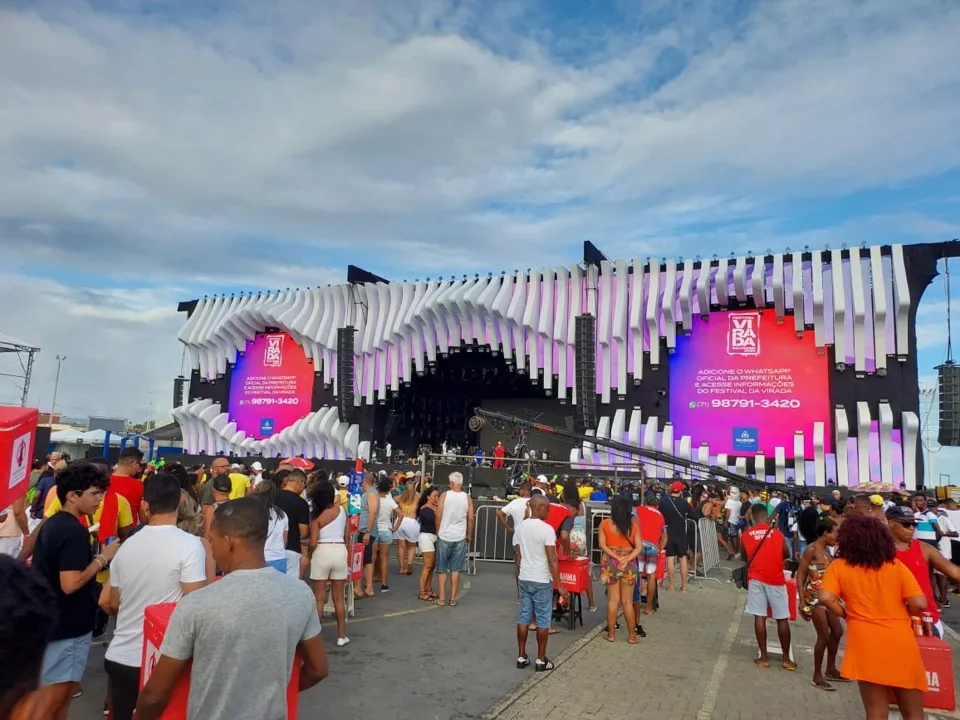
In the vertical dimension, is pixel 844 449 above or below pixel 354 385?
below

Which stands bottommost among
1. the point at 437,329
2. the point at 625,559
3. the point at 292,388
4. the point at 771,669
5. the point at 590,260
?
the point at 771,669

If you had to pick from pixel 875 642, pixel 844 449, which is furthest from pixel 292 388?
pixel 875 642

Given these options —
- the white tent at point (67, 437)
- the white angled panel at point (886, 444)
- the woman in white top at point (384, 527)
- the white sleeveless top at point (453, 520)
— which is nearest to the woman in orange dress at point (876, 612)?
the white sleeveless top at point (453, 520)

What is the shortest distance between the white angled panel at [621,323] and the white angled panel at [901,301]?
7.78 meters

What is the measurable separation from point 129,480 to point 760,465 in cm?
1866

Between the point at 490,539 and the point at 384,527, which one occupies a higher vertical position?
the point at 384,527

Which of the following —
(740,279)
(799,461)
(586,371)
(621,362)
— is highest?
(740,279)

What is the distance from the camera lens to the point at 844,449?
1941 cm

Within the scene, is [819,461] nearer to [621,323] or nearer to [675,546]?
[621,323]

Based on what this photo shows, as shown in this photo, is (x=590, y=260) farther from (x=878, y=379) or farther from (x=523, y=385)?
(x=878, y=379)

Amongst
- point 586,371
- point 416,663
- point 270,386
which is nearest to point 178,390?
point 270,386

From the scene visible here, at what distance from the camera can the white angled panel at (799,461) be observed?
1966 centimetres

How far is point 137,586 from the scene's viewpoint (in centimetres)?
300

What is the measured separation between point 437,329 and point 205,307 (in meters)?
13.6
